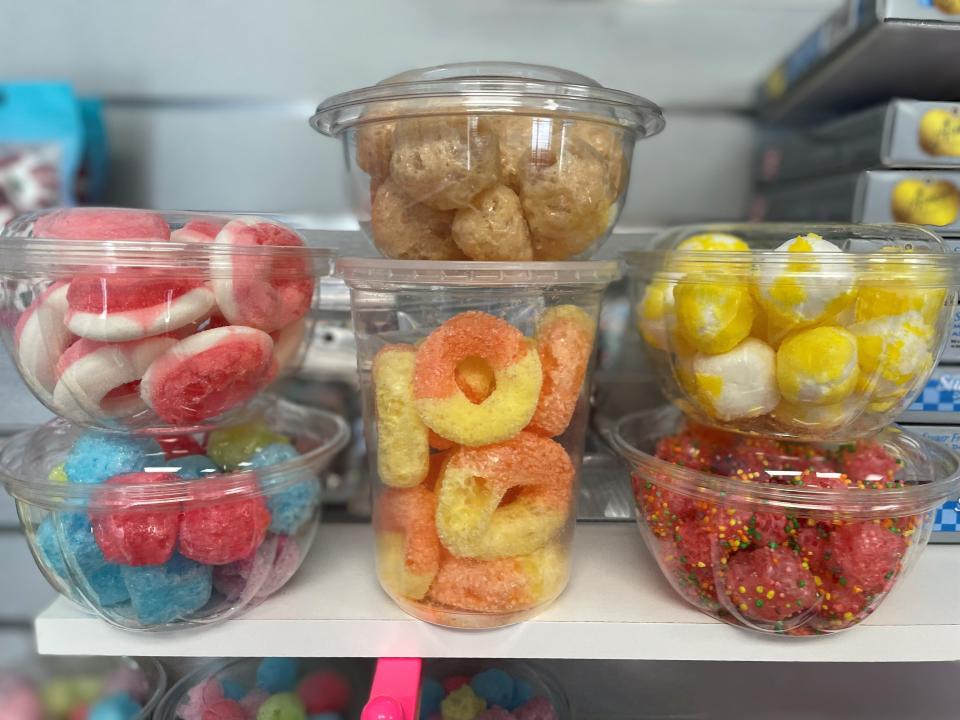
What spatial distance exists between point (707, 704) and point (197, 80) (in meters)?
0.94

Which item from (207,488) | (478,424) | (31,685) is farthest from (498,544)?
(31,685)

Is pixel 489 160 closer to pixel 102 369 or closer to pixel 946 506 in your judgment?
pixel 102 369

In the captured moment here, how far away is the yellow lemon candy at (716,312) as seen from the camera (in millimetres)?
466

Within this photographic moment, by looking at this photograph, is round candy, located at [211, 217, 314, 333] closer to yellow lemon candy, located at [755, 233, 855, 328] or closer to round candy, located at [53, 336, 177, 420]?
round candy, located at [53, 336, 177, 420]

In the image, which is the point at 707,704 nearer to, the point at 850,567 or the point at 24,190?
the point at 850,567

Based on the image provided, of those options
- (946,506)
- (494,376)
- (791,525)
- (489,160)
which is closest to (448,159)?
(489,160)

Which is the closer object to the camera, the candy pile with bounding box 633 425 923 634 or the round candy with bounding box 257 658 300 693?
the candy pile with bounding box 633 425 923 634

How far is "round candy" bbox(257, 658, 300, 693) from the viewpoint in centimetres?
57

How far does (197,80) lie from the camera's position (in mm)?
819

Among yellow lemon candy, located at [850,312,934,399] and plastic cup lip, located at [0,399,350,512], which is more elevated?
yellow lemon candy, located at [850,312,934,399]

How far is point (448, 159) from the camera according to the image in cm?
43

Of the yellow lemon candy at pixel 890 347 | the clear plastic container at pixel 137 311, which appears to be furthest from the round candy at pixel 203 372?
the yellow lemon candy at pixel 890 347

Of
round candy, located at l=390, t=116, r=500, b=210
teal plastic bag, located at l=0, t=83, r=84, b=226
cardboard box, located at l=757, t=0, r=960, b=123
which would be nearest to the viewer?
round candy, located at l=390, t=116, r=500, b=210

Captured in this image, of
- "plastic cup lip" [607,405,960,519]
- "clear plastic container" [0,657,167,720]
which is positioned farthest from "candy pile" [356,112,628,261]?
"clear plastic container" [0,657,167,720]
